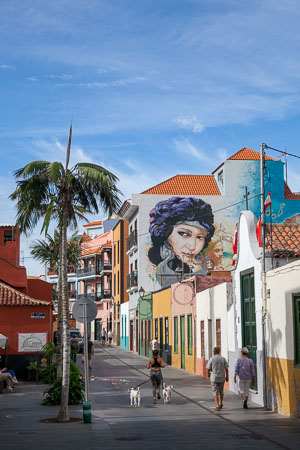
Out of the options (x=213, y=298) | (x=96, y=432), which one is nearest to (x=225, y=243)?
(x=213, y=298)

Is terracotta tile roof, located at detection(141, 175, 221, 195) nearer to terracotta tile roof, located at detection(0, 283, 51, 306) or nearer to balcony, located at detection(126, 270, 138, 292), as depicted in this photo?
balcony, located at detection(126, 270, 138, 292)

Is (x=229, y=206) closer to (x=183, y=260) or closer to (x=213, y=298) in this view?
(x=183, y=260)

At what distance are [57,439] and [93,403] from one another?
6.49 meters

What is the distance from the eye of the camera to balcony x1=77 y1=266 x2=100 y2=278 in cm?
8188

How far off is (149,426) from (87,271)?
70.9 meters

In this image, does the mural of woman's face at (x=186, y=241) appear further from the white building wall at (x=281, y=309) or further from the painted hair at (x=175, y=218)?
the white building wall at (x=281, y=309)

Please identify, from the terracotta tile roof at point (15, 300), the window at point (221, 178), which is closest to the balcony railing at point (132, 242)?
the window at point (221, 178)

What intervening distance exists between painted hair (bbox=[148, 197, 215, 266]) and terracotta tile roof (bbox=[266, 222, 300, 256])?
31.4 metres

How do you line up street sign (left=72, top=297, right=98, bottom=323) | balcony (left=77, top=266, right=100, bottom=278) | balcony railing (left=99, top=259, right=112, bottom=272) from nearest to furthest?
street sign (left=72, top=297, right=98, bottom=323) < balcony railing (left=99, top=259, right=112, bottom=272) < balcony (left=77, top=266, right=100, bottom=278)

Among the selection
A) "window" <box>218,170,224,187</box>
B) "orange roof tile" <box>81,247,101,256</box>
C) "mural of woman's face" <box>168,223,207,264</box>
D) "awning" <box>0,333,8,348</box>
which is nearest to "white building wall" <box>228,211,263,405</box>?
"awning" <box>0,333,8,348</box>

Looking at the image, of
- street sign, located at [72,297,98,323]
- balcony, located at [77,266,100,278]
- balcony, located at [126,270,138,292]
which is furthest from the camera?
balcony, located at [77,266,100,278]

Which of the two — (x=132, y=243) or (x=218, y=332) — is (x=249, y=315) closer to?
(x=218, y=332)

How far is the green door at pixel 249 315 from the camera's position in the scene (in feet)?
61.9

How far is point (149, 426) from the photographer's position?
45.8 ft
